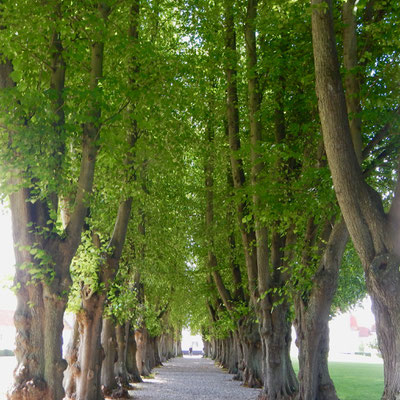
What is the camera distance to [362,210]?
6.93 m

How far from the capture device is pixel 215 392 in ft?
65.4

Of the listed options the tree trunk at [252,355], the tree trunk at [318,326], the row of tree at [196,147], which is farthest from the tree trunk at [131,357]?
the tree trunk at [318,326]

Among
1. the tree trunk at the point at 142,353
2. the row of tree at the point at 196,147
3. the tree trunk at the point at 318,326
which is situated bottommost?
the tree trunk at the point at 142,353

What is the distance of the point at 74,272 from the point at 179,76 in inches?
210

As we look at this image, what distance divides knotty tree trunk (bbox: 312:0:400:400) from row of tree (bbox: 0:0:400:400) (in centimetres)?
2

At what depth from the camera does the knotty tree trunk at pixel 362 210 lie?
666 cm

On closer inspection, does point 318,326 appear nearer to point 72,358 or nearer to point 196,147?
point 196,147

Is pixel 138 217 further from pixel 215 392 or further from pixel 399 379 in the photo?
pixel 399 379

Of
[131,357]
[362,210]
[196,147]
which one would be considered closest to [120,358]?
[131,357]

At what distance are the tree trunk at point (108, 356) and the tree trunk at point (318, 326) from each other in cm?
811

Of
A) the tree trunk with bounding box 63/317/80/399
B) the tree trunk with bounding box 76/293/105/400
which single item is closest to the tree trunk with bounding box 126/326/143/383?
the tree trunk with bounding box 63/317/80/399

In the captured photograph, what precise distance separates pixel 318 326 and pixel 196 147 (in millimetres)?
Answer: 5649

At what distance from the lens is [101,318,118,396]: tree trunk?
17516mm

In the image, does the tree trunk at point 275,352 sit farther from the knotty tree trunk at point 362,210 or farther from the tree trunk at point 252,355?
the tree trunk at point 252,355
